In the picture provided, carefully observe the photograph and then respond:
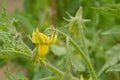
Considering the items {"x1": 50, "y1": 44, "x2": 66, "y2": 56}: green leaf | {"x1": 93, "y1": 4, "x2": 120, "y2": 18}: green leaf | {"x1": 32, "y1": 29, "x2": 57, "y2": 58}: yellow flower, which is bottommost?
{"x1": 50, "y1": 44, "x2": 66, "y2": 56}: green leaf

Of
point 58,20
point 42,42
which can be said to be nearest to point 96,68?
point 58,20

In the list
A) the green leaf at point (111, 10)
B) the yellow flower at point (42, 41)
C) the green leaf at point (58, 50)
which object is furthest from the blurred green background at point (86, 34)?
the yellow flower at point (42, 41)

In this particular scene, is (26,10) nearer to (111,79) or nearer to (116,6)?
(111,79)

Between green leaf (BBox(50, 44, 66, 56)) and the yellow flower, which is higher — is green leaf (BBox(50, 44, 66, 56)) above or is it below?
below

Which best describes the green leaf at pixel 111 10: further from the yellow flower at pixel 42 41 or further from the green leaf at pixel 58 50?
the green leaf at pixel 58 50

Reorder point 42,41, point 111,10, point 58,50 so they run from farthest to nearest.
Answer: point 58,50
point 111,10
point 42,41

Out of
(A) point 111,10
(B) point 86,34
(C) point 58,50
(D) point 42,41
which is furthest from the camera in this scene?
(B) point 86,34

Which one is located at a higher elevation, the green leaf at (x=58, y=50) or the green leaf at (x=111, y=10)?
the green leaf at (x=111, y=10)

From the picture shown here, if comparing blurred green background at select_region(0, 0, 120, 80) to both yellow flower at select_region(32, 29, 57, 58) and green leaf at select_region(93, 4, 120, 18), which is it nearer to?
green leaf at select_region(93, 4, 120, 18)

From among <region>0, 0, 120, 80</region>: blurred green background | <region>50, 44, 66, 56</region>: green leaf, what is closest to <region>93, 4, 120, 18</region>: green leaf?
<region>0, 0, 120, 80</region>: blurred green background

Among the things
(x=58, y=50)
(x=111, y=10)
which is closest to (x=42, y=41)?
(x=111, y=10)

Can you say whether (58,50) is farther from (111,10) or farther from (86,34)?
(111,10)
